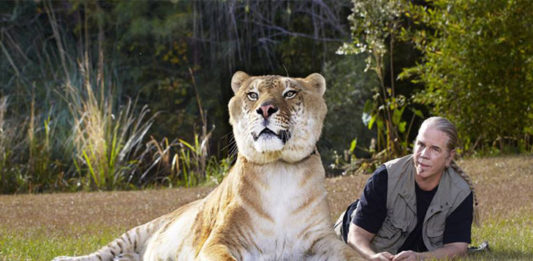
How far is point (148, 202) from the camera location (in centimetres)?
954

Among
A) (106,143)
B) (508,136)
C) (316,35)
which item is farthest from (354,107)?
(106,143)

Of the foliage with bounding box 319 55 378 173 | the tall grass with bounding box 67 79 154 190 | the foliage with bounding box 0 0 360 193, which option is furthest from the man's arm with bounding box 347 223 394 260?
the foliage with bounding box 319 55 378 173

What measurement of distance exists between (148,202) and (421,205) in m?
4.93

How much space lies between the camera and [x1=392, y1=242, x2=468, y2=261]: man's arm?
4.75 metres

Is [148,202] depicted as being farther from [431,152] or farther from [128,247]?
[431,152]

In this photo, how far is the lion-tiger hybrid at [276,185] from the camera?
4.28 metres

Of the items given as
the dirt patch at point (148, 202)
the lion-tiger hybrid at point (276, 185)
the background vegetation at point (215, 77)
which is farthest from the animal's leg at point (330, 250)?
the background vegetation at point (215, 77)

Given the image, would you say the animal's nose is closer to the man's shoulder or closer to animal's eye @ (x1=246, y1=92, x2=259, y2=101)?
animal's eye @ (x1=246, y1=92, x2=259, y2=101)

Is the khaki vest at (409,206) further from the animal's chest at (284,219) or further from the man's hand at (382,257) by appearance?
the animal's chest at (284,219)

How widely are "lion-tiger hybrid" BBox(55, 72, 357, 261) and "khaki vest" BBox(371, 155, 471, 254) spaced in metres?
0.90

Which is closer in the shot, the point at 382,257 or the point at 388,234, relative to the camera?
the point at 382,257

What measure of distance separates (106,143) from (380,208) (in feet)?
24.0

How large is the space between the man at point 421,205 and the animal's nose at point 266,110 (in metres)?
1.16

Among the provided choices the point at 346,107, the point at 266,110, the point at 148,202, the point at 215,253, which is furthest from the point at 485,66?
the point at 215,253
